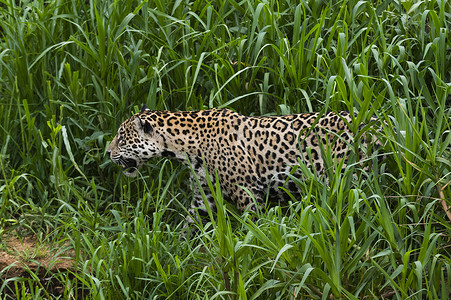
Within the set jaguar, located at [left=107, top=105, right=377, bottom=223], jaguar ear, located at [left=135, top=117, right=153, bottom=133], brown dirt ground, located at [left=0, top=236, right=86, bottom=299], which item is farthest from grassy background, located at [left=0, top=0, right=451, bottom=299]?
jaguar ear, located at [left=135, top=117, right=153, bottom=133]

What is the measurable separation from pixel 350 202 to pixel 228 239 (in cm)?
61

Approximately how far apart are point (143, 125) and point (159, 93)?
71 centimetres

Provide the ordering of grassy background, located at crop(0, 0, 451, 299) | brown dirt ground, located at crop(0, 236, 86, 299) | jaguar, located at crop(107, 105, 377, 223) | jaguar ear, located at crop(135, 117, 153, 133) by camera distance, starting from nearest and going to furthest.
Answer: grassy background, located at crop(0, 0, 451, 299) → brown dirt ground, located at crop(0, 236, 86, 299) → jaguar, located at crop(107, 105, 377, 223) → jaguar ear, located at crop(135, 117, 153, 133)

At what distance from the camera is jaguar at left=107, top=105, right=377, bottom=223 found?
4559mm

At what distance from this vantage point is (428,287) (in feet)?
10.9

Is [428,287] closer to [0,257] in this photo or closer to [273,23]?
[273,23]

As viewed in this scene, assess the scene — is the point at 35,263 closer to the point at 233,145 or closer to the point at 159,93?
the point at 233,145

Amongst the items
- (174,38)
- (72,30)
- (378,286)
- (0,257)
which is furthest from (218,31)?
(378,286)

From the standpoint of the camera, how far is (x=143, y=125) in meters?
4.74

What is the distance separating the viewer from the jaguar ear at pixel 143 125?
4730 mm

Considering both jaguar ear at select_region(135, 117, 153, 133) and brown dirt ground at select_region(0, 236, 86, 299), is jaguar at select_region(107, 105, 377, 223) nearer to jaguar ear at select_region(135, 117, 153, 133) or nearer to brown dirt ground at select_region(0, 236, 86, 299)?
jaguar ear at select_region(135, 117, 153, 133)

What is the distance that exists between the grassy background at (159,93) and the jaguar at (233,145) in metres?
0.17

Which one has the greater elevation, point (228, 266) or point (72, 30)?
point (72, 30)

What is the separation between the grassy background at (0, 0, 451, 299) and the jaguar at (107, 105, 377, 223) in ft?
0.54
